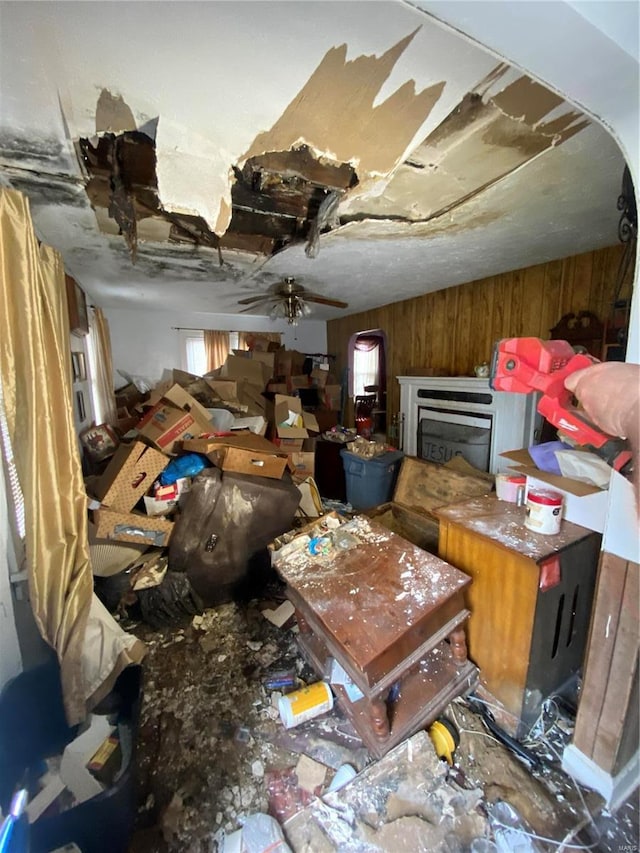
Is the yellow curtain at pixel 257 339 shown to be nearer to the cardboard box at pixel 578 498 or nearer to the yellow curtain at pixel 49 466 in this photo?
the yellow curtain at pixel 49 466

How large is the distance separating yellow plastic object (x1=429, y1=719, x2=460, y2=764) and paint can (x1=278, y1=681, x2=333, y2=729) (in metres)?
0.40

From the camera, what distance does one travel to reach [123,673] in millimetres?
1398

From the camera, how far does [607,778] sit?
3.33 ft

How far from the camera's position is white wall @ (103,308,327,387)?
4.24 metres

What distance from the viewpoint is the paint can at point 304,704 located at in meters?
1.27

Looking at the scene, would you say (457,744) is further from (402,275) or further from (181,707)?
(402,275)

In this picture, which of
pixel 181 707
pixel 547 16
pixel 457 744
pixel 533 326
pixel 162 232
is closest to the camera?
pixel 547 16

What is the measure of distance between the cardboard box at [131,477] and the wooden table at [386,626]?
944 millimetres

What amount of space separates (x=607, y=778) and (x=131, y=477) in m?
2.28

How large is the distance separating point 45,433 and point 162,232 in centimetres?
120

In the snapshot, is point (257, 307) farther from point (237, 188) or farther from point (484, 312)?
point (237, 188)

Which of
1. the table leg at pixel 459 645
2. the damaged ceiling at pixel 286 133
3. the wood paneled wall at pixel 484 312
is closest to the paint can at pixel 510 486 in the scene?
the table leg at pixel 459 645

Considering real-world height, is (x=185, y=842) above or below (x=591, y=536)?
below

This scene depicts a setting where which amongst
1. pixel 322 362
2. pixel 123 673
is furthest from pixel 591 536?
pixel 322 362
